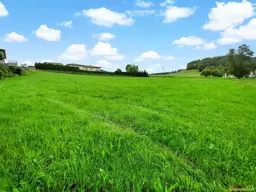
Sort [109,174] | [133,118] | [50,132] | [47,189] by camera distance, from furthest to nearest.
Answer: [133,118], [50,132], [109,174], [47,189]

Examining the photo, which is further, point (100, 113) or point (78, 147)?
point (100, 113)

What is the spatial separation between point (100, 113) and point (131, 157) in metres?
2.65

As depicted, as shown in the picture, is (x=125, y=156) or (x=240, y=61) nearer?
(x=125, y=156)

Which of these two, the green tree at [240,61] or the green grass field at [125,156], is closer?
the green grass field at [125,156]

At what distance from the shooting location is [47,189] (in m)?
1.79

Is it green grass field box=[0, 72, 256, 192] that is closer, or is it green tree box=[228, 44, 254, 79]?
green grass field box=[0, 72, 256, 192]

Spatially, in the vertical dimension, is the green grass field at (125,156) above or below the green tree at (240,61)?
below

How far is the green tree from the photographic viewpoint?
57.5 m

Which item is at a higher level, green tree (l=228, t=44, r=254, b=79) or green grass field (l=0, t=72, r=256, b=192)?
green tree (l=228, t=44, r=254, b=79)

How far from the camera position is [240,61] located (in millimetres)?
57750

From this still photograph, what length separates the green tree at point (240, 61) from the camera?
57.5 metres

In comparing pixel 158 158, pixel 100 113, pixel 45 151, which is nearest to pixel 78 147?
pixel 45 151

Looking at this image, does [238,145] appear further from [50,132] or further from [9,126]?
[9,126]

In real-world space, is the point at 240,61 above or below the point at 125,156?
above
